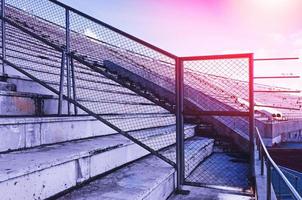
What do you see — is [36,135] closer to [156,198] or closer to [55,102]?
[55,102]

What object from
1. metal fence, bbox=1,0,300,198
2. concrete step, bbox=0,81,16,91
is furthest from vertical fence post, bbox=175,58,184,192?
concrete step, bbox=0,81,16,91

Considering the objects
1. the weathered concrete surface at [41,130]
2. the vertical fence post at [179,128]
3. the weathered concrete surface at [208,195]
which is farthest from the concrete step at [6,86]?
the weathered concrete surface at [208,195]

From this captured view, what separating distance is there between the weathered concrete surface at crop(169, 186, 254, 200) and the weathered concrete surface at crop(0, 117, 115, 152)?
1.30 meters

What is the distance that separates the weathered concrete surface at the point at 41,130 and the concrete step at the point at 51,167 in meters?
0.10

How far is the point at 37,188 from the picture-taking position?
6.86 feet

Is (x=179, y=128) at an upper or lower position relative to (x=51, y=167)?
upper

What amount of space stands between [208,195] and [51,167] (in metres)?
1.84

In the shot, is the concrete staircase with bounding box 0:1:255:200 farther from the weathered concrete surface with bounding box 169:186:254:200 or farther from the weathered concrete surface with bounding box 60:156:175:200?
the weathered concrete surface with bounding box 169:186:254:200

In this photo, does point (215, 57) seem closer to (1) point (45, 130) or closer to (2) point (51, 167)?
(1) point (45, 130)

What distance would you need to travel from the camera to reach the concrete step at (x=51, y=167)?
6.37 ft

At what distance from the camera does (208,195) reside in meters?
3.33

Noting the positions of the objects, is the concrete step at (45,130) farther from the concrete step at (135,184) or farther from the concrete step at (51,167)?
the concrete step at (135,184)

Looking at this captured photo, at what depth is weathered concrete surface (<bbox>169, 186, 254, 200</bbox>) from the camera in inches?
127

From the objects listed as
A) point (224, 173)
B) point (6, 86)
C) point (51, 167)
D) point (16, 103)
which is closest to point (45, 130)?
point (16, 103)
